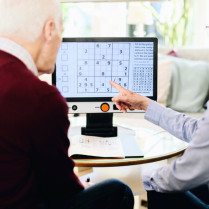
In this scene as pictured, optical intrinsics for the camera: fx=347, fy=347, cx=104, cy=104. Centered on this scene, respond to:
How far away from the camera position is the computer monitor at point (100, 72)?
1.54m

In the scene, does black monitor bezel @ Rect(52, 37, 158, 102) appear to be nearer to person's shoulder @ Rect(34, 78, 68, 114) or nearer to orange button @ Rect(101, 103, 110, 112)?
orange button @ Rect(101, 103, 110, 112)

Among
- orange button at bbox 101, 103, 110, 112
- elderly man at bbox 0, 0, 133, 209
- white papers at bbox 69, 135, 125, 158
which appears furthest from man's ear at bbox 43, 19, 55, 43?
orange button at bbox 101, 103, 110, 112

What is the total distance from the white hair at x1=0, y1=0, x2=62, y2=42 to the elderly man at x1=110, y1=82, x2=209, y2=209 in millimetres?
545

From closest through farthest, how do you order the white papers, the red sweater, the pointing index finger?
the red sweater
the white papers
the pointing index finger

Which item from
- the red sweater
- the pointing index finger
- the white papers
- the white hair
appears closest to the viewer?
the red sweater

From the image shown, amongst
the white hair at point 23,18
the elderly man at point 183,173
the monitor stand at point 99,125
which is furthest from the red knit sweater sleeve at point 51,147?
the monitor stand at point 99,125

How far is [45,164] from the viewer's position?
2.92 ft

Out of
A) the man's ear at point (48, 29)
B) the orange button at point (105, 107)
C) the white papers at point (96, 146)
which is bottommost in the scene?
the white papers at point (96, 146)

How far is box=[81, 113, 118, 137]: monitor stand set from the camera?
1.56 meters

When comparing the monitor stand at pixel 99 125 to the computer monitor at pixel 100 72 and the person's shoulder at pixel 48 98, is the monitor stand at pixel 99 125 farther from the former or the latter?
the person's shoulder at pixel 48 98

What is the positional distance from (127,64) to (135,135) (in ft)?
1.10

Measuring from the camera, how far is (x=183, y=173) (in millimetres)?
1044

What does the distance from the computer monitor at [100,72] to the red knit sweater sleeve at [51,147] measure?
0.60 meters

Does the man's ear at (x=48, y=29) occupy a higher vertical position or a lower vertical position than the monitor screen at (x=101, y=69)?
higher
